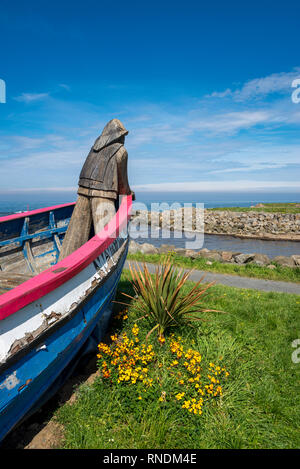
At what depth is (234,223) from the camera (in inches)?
898

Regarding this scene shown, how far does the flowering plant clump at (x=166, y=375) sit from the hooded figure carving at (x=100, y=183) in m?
1.55

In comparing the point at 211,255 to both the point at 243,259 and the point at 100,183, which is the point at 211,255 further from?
the point at 100,183

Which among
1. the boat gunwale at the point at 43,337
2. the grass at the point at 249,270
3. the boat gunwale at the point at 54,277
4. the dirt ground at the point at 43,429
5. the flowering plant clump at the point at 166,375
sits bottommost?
the dirt ground at the point at 43,429

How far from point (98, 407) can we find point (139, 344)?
963 millimetres

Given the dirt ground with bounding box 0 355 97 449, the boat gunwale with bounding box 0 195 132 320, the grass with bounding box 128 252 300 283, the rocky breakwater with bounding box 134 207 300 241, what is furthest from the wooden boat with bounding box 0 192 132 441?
the rocky breakwater with bounding box 134 207 300 241

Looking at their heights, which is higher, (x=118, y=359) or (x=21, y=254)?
(x=21, y=254)

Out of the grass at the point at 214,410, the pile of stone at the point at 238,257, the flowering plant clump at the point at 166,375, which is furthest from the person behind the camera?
the pile of stone at the point at 238,257

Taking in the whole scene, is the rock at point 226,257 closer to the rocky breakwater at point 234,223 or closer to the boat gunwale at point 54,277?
the boat gunwale at point 54,277

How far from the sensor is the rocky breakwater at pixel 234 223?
780 inches

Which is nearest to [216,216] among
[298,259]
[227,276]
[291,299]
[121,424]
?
[298,259]

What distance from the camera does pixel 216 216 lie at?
25.5 metres

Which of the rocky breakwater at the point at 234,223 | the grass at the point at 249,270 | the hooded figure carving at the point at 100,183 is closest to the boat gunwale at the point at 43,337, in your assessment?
the hooded figure carving at the point at 100,183

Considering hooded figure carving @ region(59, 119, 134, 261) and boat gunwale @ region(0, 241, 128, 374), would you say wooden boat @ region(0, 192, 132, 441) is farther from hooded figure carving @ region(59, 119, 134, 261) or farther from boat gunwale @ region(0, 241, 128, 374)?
hooded figure carving @ region(59, 119, 134, 261)

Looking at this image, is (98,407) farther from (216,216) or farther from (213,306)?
(216,216)
